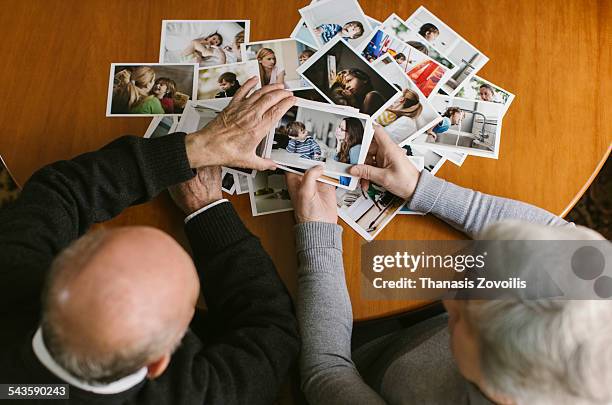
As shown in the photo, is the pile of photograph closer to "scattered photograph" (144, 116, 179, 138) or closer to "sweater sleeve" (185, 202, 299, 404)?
"scattered photograph" (144, 116, 179, 138)

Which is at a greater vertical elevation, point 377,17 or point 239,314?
point 377,17

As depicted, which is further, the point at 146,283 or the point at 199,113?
the point at 199,113

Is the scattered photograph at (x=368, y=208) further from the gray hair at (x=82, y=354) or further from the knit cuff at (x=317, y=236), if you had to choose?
the gray hair at (x=82, y=354)

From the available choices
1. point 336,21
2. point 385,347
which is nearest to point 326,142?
point 336,21

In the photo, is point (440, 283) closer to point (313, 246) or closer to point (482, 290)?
point (313, 246)

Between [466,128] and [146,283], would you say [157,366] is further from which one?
[466,128]

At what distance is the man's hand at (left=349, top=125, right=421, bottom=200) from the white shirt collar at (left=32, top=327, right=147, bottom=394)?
631 mm

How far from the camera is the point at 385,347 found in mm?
1290

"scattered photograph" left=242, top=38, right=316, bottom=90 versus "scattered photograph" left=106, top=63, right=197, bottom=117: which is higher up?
"scattered photograph" left=242, top=38, right=316, bottom=90

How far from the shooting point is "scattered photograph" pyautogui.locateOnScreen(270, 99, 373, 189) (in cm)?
124

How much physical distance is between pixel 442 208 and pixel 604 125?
0.47m

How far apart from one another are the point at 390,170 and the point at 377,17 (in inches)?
17.1

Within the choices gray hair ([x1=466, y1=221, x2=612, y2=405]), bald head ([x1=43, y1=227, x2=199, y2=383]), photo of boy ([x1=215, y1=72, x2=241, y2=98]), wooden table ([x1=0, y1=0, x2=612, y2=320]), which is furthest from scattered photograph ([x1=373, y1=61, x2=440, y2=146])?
bald head ([x1=43, y1=227, x2=199, y2=383])

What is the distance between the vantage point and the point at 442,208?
3.87 feet
